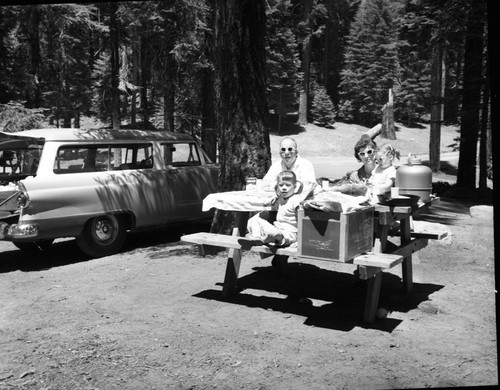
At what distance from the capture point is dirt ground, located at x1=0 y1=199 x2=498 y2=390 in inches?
173

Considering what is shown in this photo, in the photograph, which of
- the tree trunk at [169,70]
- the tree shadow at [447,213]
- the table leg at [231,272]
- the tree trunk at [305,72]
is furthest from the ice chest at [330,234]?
the tree trunk at [305,72]

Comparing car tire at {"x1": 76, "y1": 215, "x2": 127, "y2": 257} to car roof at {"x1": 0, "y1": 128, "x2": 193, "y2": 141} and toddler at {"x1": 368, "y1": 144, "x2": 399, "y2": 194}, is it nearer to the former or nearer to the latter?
car roof at {"x1": 0, "y1": 128, "x2": 193, "y2": 141}

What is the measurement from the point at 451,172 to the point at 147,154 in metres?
22.0

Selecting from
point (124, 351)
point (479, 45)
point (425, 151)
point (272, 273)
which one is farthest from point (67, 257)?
point (425, 151)

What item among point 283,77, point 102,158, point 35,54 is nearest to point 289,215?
point 102,158

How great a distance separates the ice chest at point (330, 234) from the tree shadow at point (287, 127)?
136 feet

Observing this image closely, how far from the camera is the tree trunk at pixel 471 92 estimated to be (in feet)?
49.8

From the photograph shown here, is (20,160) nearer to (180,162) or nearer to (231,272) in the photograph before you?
(180,162)

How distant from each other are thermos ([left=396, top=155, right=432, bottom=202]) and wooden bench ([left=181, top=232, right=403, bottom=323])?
0.86 m

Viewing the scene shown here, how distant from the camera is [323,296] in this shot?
652 cm

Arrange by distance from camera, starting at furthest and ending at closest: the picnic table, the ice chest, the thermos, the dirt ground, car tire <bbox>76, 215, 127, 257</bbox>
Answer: car tire <bbox>76, 215, 127, 257</bbox>, the thermos, the picnic table, the ice chest, the dirt ground

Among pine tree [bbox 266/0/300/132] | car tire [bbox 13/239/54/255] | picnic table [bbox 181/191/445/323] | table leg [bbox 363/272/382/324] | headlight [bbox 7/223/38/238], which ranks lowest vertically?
car tire [bbox 13/239/54/255]

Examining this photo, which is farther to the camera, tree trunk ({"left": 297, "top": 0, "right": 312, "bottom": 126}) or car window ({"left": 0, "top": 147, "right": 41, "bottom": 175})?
tree trunk ({"left": 297, "top": 0, "right": 312, "bottom": 126})

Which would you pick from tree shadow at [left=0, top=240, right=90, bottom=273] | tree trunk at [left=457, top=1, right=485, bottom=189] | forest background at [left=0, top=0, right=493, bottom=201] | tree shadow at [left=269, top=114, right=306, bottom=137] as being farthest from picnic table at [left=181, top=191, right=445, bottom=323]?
tree shadow at [left=269, top=114, right=306, bottom=137]
